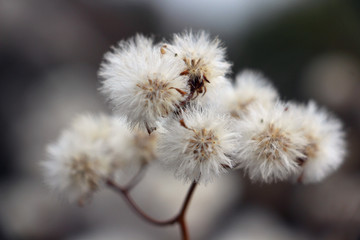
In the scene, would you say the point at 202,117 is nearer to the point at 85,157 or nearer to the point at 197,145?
the point at 197,145

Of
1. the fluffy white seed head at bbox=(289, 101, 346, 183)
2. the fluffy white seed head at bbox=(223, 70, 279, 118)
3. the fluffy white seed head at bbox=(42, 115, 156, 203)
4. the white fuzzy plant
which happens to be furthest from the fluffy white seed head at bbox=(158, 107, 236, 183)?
the fluffy white seed head at bbox=(42, 115, 156, 203)

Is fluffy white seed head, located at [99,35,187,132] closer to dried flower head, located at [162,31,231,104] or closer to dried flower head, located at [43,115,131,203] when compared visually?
dried flower head, located at [162,31,231,104]

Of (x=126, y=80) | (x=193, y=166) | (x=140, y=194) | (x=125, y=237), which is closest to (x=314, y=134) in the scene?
(x=193, y=166)

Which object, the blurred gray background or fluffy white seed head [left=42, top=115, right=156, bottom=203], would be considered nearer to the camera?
fluffy white seed head [left=42, top=115, right=156, bottom=203]

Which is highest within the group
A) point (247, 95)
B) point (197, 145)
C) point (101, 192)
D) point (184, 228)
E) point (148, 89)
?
point (247, 95)

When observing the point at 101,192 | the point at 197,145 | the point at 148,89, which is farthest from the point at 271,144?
the point at 101,192

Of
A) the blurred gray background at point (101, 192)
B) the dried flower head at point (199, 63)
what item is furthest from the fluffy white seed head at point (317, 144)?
the blurred gray background at point (101, 192)
